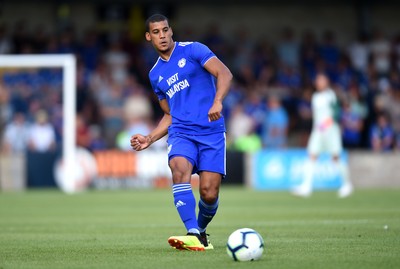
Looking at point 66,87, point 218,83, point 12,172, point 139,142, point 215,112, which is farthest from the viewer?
point 12,172

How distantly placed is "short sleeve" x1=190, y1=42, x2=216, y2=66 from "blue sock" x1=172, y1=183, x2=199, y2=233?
1.32 m

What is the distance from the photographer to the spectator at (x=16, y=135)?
27.0 metres

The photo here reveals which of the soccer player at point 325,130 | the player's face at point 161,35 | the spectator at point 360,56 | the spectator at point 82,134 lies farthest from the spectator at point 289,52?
the player's face at point 161,35

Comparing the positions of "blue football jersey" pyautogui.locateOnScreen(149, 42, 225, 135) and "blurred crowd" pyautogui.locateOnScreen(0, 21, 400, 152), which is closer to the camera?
"blue football jersey" pyautogui.locateOnScreen(149, 42, 225, 135)

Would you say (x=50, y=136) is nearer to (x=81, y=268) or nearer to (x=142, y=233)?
(x=142, y=233)

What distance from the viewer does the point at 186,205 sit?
993 centimetres

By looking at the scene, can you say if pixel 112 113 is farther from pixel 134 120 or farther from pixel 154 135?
pixel 154 135

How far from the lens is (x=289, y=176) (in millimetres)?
26453

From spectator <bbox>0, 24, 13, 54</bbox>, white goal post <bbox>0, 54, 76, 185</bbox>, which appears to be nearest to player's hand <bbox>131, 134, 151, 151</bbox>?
white goal post <bbox>0, 54, 76, 185</bbox>

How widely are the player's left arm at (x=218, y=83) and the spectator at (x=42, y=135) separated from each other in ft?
56.6

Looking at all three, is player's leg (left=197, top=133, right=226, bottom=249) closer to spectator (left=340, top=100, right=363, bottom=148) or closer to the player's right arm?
the player's right arm

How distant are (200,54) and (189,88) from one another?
0.38m

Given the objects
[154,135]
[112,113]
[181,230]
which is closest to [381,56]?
[112,113]

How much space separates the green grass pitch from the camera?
29.2 feet
